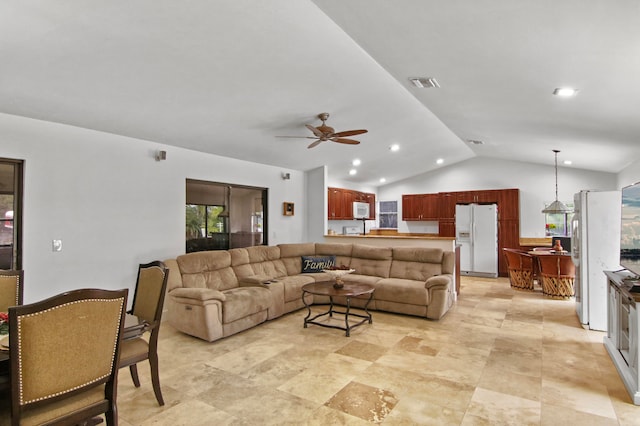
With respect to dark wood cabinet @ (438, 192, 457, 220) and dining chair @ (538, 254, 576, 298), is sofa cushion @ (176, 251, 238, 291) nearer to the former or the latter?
dining chair @ (538, 254, 576, 298)

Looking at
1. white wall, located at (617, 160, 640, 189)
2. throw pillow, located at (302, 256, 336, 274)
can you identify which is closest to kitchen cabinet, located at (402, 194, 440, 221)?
white wall, located at (617, 160, 640, 189)

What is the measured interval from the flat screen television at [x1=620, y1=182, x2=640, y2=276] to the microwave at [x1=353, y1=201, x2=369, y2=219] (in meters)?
5.63

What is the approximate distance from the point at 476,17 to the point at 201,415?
3.27 meters

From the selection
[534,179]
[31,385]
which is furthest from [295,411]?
[534,179]

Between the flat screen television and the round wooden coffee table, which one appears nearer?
the flat screen television

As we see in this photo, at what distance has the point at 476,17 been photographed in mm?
2316

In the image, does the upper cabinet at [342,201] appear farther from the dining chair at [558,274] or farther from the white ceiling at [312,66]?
the dining chair at [558,274]

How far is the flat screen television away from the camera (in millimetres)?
3111

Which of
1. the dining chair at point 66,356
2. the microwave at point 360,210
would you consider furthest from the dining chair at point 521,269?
the dining chair at point 66,356

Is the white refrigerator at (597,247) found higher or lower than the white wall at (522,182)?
lower

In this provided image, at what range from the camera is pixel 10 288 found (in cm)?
259

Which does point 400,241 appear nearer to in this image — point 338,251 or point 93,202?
point 338,251

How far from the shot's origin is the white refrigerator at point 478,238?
8281 millimetres

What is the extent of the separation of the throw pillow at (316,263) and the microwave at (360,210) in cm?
281
